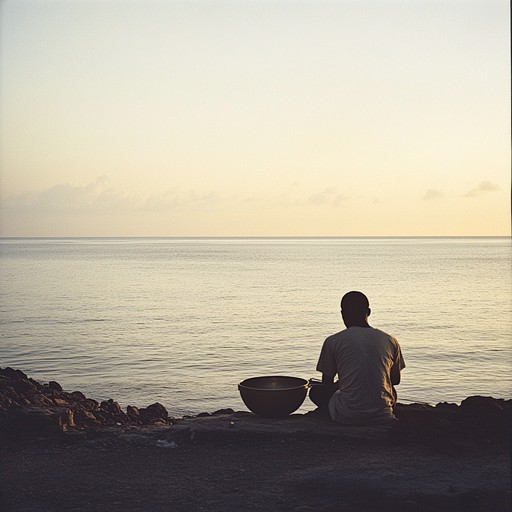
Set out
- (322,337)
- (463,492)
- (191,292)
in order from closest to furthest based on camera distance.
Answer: (463,492) → (322,337) → (191,292)

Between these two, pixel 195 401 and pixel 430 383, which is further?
pixel 430 383

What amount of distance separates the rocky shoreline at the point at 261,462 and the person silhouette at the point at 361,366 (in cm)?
21

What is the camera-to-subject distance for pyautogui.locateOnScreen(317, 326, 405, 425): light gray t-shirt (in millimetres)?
8242

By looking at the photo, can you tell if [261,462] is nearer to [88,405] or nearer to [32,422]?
[32,422]

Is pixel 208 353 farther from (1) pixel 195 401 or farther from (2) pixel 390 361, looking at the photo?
(2) pixel 390 361

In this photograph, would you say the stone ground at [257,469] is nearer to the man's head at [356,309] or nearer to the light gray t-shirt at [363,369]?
the light gray t-shirt at [363,369]

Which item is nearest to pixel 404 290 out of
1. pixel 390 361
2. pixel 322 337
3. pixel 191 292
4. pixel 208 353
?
pixel 191 292

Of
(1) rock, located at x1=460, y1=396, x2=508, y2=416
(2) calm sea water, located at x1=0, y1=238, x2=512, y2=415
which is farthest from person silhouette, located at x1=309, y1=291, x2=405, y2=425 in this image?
(2) calm sea water, located at x1=0, y1=238, x2=512, y2=415

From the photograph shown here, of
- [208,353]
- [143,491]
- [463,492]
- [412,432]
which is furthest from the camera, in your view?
[208,353]

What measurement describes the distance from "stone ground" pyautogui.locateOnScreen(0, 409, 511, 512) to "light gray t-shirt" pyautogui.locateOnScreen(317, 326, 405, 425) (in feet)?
0.74

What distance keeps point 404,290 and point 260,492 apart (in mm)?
46571

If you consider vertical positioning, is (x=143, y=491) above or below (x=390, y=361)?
below

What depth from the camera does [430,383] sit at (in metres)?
19.3

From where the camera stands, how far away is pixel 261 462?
784 centimetres
